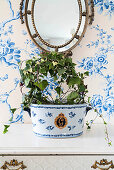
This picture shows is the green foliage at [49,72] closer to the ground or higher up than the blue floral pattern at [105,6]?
closer to the ground

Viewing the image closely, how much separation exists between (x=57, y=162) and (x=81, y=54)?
0.72m

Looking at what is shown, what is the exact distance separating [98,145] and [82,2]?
0.86 m

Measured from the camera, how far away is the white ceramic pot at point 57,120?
101cm

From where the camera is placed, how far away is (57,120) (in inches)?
40.0

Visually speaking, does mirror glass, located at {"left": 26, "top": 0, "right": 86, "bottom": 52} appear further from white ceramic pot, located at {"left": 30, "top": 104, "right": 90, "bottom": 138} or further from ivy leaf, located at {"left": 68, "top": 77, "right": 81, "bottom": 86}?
white ceramic pot, located at {"left": 30, "top": 104, "right": 90, "bottom": 138}

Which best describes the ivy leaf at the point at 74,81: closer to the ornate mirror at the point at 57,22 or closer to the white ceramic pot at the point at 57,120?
the white ceramic pot at the point at 57,120

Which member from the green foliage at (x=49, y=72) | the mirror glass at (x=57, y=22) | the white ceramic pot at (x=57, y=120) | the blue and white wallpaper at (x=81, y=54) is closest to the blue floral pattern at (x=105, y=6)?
the blue and white wallpaper at (x=81, y=54)

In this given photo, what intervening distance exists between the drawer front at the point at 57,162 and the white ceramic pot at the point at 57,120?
0.15 meters

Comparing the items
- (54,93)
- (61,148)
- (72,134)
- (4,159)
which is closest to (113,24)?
(54,93)

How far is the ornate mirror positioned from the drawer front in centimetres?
67

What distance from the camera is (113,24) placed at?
1385mm

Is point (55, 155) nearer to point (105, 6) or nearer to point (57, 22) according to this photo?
point (57, 22)

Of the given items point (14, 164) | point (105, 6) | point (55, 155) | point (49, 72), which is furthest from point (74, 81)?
point (105, 6)

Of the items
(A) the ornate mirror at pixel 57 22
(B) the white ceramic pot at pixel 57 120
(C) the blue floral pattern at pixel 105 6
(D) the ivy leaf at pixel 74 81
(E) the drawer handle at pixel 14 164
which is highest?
(C) the blue floral pattern at pixel 105 6
